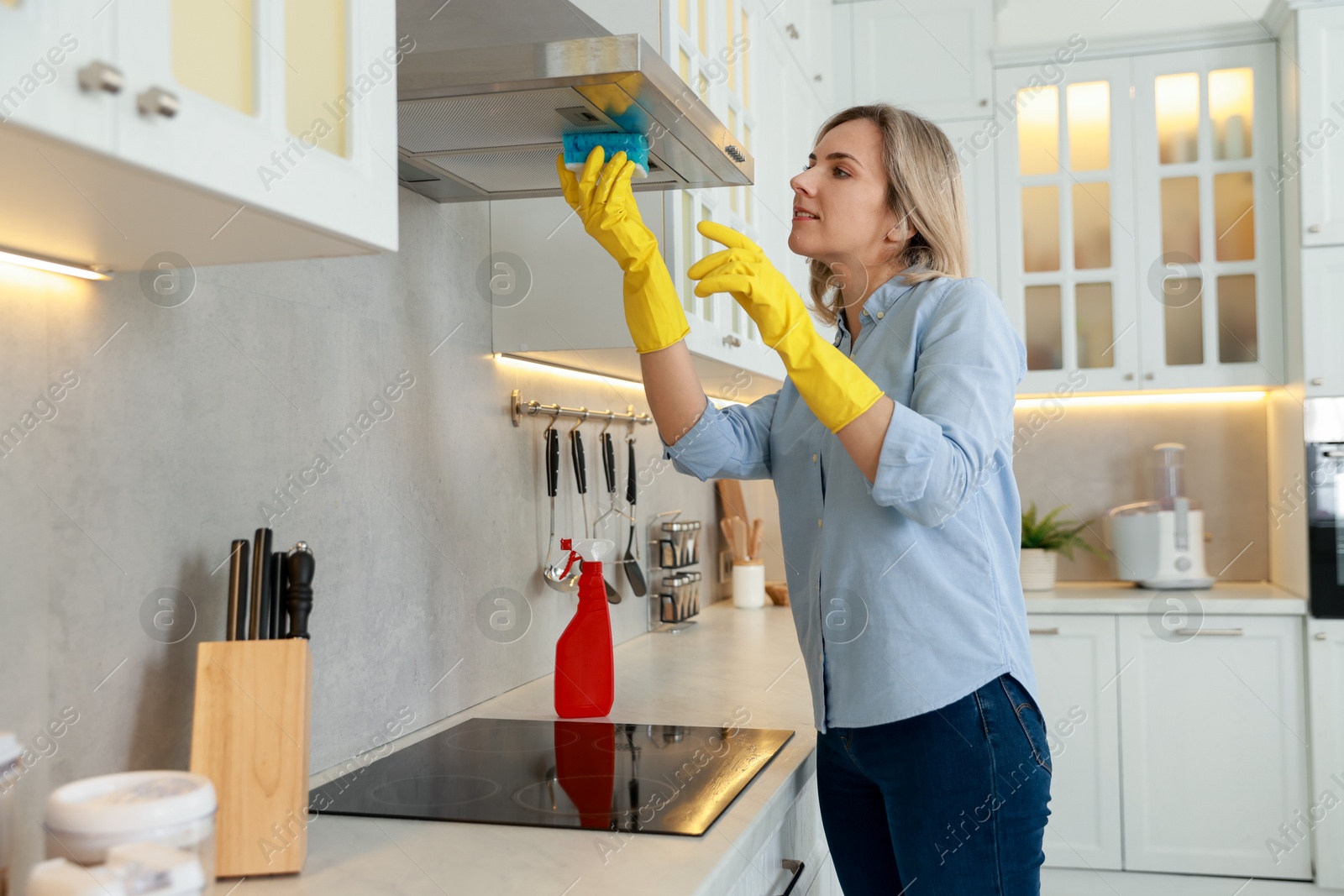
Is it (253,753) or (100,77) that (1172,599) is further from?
(100,77)

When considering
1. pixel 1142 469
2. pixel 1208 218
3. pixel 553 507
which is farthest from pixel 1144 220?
pixel 553 507

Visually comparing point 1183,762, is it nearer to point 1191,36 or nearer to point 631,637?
point 631,637

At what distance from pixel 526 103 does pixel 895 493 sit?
0.57 metres

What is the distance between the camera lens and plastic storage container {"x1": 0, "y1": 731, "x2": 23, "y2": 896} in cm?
68

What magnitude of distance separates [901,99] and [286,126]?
285 centimetres

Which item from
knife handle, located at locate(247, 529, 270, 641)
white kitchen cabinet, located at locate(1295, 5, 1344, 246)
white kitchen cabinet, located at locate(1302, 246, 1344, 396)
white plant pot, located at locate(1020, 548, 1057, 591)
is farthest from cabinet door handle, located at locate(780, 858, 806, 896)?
white kitchen cabinet, located at locate(1295, 5, 1344, 246)

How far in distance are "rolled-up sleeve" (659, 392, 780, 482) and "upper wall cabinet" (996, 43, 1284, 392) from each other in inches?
79.0

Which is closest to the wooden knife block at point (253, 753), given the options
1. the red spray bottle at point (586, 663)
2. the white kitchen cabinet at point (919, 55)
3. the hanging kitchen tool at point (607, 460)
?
the red spray bottle at point (586, 663)

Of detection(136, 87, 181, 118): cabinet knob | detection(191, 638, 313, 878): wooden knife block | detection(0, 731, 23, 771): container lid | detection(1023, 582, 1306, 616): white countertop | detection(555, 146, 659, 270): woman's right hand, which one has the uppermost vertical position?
detection(555, 146, 659, 270): woman's right hand

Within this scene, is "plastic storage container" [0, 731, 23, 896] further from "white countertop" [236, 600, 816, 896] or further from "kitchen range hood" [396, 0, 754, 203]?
"kitchen range hood" [396, 0, 754, 203]

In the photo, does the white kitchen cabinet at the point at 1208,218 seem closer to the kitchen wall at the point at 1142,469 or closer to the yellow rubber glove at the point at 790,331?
the kitchen wall at the point at 1142,469

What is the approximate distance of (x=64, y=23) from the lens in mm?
521

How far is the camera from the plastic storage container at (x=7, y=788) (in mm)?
682

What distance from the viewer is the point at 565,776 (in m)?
1.22
